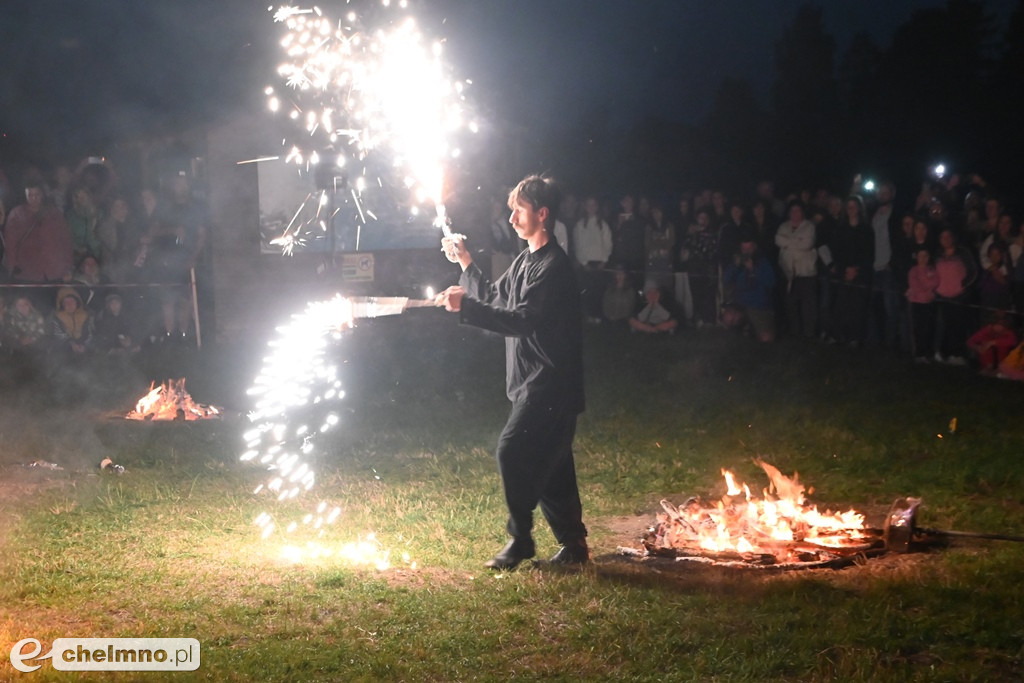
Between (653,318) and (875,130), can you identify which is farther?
(875,130)

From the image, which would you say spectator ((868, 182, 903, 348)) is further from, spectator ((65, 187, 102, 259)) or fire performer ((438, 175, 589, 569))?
spectator ((65, 187, 102, 259))

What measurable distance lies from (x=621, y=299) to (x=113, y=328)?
699 centimetres

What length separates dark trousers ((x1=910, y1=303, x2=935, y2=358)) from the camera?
13398 millimetres

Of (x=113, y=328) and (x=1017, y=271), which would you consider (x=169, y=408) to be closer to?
(x=113, y=328)

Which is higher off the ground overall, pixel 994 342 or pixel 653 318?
pixel 653 318

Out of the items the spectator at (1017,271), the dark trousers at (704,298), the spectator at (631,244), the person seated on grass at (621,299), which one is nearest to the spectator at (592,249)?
the spectator at (631,244)

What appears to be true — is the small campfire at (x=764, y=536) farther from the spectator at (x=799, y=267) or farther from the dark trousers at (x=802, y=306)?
the dark trousers at (x=802, y=306)

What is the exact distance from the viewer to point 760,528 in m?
6.88

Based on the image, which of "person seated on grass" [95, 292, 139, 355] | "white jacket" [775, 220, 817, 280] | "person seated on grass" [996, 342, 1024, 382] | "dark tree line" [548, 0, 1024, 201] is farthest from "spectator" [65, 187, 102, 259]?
"dark tree line" [548, 0, 1024, 201]

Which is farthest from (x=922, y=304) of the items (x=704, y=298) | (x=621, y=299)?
(x=621, y=299)

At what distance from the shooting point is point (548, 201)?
657cm

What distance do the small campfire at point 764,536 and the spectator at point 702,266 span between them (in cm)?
873

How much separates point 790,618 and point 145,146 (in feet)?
45.1

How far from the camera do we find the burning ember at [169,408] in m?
11.4
